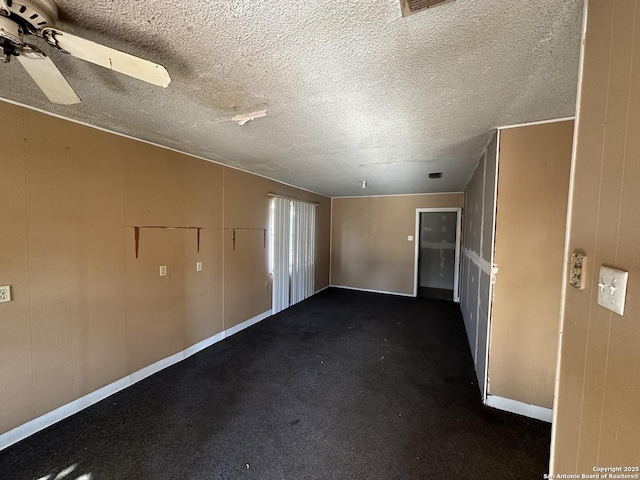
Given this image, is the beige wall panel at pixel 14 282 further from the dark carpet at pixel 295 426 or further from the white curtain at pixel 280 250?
the white curtain at pixel 280 250

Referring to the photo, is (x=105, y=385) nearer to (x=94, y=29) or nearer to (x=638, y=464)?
(x=94, y=29)

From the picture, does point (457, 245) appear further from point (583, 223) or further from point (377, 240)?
point (583, 223)

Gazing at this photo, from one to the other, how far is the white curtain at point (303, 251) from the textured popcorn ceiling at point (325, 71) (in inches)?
102

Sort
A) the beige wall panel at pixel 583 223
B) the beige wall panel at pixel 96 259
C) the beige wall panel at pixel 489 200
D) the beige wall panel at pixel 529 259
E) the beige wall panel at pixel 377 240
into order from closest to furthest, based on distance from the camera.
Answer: the beige wall panel at pixel 583 223, the beige wall panel at pixel 529 259, the beige wall panel at pixel 96 259, the beige wall panel at pixel 489 200, the beige wall panel at pixel 377 240

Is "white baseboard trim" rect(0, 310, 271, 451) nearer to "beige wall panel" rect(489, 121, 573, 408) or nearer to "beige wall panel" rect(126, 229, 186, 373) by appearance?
"beige wall panel" rect(126, 229, 186, 373)

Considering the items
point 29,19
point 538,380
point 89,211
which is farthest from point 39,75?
point 538,380

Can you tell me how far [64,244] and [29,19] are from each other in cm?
164

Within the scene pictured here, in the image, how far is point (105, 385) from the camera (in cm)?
226

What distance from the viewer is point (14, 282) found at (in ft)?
5.77

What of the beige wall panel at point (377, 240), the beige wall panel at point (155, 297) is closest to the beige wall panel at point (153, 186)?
the beige wall panel at point (155, 297)


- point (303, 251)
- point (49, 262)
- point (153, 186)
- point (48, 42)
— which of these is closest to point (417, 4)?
point (48, 42)

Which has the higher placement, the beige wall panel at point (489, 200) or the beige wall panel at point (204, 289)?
the beige wall panel at point (489, 200)

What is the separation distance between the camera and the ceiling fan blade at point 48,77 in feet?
3.43

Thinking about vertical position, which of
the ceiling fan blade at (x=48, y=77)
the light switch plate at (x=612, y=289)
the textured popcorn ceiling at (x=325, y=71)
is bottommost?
the light switch plate at (x=612, y=289)
